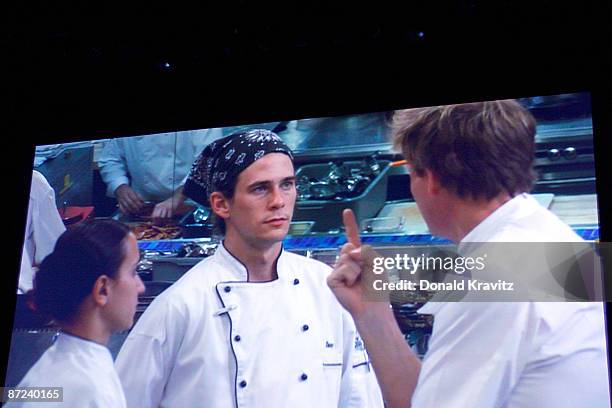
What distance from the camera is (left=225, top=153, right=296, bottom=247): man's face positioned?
2721mm

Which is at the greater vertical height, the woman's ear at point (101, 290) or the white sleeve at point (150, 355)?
the woman's ear at point (101, 290)

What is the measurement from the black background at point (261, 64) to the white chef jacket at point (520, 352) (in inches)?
15.0

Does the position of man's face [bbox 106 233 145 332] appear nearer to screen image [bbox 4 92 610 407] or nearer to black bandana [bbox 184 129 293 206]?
screen image [bbox 4 92 610 407]

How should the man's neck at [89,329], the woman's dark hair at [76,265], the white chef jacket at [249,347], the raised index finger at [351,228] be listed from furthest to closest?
1. the woman's dark hair at [76,265]
2. the man's neck at [89,329]
3. the raised index finger at [351,228]
4. the white chef jacket at [249,347]

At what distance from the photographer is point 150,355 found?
263 centimetres

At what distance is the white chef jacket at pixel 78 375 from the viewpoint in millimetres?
2674

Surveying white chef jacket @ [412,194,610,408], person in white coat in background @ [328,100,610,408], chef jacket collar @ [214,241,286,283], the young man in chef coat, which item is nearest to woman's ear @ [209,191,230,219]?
the young man in chef coat

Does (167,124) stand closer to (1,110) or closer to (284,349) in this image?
(1,110)

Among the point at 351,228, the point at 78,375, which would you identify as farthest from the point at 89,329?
the point at 351,228

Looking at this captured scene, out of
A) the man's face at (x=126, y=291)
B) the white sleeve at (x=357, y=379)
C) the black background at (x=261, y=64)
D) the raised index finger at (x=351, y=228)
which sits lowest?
the white sleeve at (x=357, y=379)

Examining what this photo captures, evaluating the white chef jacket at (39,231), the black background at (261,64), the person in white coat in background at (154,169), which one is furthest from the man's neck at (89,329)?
the black background at (261,64)

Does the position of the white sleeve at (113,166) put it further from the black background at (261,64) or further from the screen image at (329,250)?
the black background at (261,64)

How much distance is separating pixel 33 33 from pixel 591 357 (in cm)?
274

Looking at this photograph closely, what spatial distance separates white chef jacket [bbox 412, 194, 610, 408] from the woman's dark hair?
137cm
